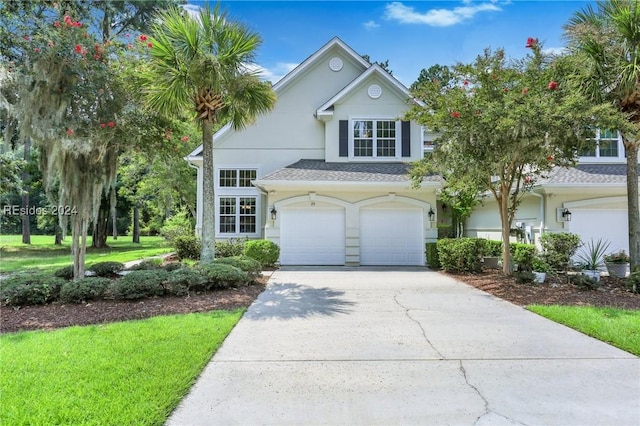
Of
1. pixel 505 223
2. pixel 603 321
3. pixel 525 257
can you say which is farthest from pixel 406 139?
pixel 603 321

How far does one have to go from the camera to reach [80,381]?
12.7 ft

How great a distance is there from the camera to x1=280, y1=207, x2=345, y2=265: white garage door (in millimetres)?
14211

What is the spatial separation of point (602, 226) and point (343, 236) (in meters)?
8.93

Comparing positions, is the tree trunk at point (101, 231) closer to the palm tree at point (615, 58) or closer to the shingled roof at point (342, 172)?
the shingled roof at point (342, 172)

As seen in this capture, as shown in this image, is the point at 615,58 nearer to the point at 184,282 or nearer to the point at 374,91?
the point at 374,91

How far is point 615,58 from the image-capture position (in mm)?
8805

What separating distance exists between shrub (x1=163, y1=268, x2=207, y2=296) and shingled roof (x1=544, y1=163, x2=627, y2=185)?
1108 cm

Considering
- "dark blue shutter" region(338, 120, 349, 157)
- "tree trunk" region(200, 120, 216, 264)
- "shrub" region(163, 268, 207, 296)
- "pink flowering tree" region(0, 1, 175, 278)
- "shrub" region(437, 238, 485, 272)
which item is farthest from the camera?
"dark blue shutter" region(338, 120, 349, 157)

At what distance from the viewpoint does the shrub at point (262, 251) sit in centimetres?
1305

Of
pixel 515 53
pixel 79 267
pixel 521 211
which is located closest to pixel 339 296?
pixel 79 267

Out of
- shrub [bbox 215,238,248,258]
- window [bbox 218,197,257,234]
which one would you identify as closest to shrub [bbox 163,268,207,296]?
shrub [bbox 215,238,248,258]

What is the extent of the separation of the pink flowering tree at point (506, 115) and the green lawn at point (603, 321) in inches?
135

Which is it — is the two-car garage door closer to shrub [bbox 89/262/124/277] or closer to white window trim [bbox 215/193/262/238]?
white window trim [bbox 215/193/262/238]

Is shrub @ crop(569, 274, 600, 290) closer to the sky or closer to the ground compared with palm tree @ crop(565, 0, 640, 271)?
closer to the ground
